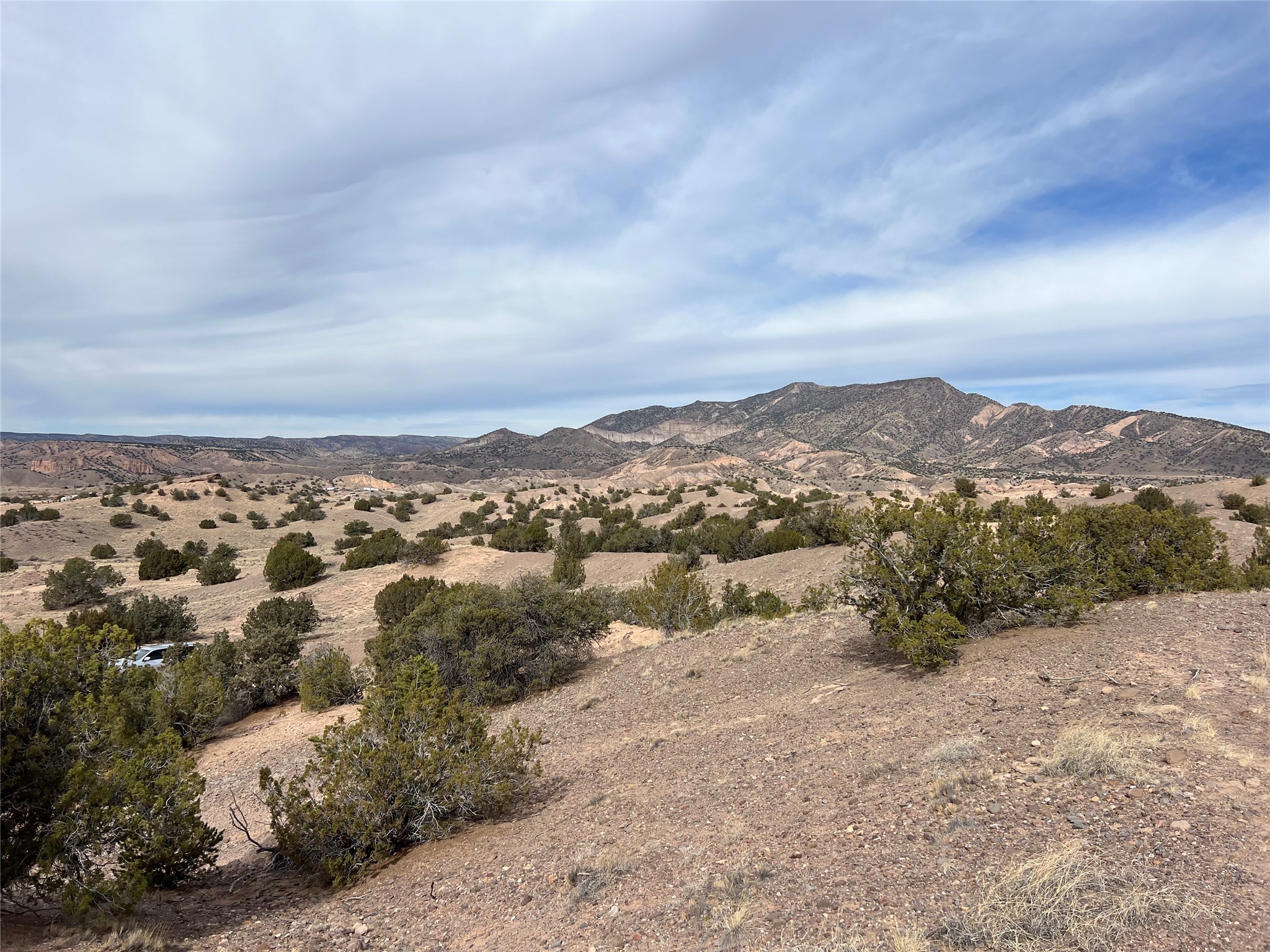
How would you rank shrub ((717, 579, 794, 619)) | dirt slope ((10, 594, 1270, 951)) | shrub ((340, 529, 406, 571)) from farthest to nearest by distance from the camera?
shrub ((340, 529, 406, 571)), shrub ((717, 579, 794, 619)), dirt slope ((10, 594, 1270, 951))

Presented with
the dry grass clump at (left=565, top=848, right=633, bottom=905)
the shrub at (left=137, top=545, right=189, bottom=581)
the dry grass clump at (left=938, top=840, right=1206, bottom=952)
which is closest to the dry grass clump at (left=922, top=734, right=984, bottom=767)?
the dry grass clump at (left=938, top=840, right=1206, bottom=952)

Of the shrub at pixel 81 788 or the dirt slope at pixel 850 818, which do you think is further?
the shrub at pixel 81 788

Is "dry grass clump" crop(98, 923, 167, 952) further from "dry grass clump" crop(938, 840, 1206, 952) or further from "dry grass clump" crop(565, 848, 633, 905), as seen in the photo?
"dry grass clump" crop(938, 840, 1206, 952)

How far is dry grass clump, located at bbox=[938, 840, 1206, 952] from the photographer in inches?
145

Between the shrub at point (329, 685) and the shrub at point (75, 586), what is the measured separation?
56.7 ft

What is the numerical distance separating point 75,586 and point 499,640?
2170 cm

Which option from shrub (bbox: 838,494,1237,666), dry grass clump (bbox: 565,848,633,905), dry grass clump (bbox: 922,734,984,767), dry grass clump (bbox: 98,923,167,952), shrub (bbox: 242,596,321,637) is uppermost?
shrub (bbox: 838,494,1237,666)

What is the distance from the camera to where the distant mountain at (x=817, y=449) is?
90.5m

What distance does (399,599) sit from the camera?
22109 mm

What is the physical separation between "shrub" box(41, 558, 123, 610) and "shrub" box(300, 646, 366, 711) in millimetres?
17293

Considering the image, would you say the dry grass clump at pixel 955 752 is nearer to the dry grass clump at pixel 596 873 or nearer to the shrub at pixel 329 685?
the dry grass clump at pixel 596 873

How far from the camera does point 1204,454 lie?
85.6 m

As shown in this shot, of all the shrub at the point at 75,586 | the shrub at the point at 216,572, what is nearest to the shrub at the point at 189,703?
the shrub at the point at 75,586

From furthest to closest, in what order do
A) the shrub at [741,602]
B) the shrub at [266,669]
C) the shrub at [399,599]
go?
the shrub at [399,599], the shrub at [741,602], the shrub at [266,669]
